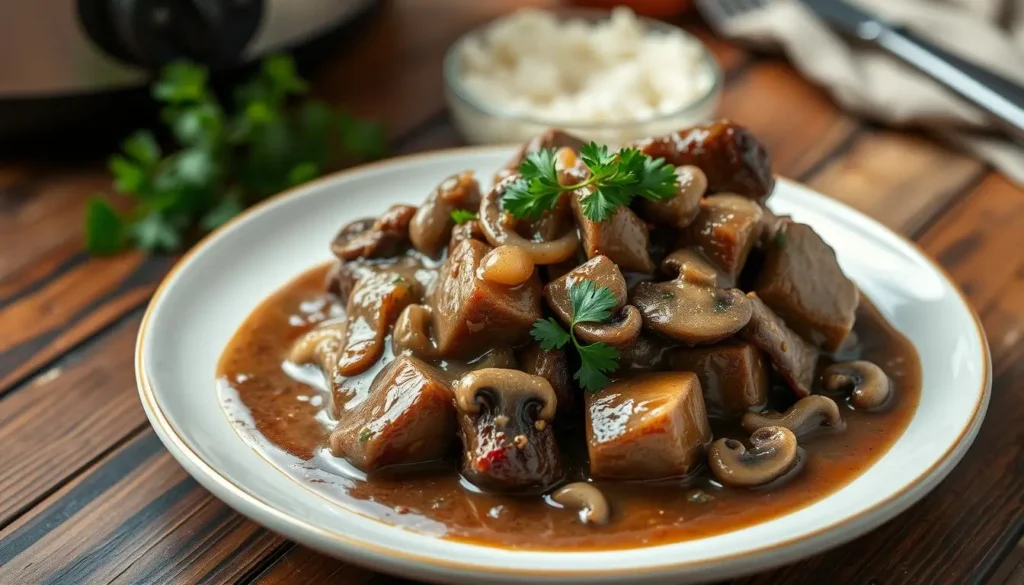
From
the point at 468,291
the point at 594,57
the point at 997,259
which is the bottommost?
the point at 997,259

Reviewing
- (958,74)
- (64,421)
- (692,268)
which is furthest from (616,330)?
(958,74)

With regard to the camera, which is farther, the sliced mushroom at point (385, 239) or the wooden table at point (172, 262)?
the sliced mushroom at point (385, 239)

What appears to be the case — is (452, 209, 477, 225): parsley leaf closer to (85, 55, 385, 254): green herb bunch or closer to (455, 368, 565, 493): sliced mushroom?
(455, 368, 565, 493): sliced mushroom

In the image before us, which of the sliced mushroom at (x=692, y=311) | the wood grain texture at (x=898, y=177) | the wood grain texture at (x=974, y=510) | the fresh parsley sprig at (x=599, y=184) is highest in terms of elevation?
the fresh parsley sprig at (x=599, y=184)

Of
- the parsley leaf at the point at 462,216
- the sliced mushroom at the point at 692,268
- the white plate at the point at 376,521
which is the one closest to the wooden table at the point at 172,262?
the white plate at the point at 376,521

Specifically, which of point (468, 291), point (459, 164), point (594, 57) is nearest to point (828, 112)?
point (594, 57)

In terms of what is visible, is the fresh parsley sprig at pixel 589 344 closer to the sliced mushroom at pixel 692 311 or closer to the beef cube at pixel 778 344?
the sliced mushroom at pixel 692 311

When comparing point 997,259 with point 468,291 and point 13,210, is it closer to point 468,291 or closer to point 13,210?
point 468,291

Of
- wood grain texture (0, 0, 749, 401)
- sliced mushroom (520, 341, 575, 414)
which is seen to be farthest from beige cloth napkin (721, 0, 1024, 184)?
sliced mushroom (520, 341, 575, 414)
